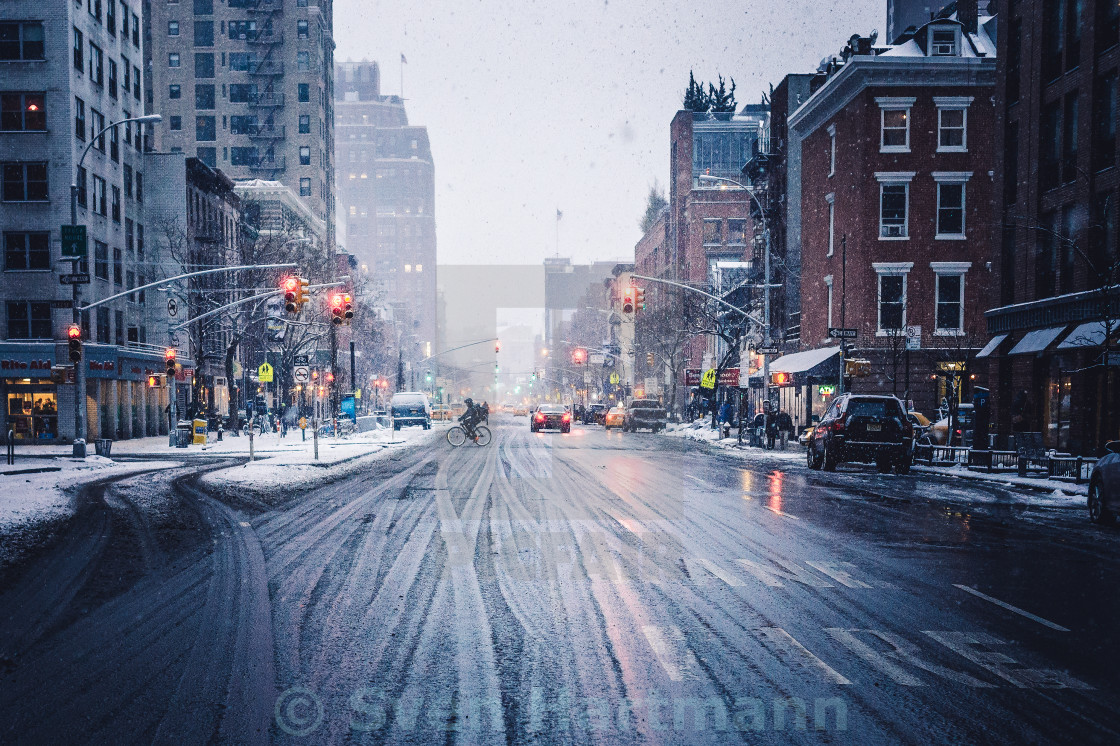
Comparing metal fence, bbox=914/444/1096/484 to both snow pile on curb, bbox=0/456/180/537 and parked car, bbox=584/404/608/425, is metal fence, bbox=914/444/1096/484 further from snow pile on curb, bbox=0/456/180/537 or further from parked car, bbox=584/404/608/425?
parked car, bbox=584/404/608/425

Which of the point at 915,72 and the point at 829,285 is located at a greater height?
the point at 915,72

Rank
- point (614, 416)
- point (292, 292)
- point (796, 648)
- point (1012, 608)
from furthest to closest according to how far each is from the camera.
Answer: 1. point (614, 416)
2. point (292, 292)
3. point (1012, 608)
4. point (796, 648)

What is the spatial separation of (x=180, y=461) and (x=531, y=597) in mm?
25337

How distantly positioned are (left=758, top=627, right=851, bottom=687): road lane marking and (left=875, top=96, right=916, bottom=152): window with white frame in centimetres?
3831

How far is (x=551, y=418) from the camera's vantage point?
5538cm

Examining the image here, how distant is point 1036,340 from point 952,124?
48.7 feet

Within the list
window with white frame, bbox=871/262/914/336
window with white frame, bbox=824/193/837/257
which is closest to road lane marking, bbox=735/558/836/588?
window with white frame, bbox=871/262/914/336

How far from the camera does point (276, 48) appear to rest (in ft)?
337

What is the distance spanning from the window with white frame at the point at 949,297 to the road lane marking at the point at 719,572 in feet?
114

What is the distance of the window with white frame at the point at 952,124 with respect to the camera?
4112 cm

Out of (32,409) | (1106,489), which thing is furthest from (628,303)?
(32,409)

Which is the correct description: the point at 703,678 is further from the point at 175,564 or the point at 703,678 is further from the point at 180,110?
the point at 180,110

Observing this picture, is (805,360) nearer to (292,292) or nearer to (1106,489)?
(292,292)

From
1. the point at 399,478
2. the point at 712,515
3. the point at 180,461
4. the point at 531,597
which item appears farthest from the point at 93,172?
the point at 531,597
